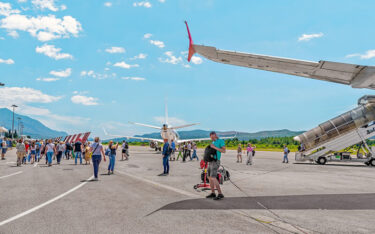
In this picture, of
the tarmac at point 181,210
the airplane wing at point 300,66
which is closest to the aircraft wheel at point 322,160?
the tarmac at point 181,210

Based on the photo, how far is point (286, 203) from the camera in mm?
7270

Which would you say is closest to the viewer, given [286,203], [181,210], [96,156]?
[181,210]

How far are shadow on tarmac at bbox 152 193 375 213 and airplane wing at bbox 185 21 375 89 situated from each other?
3.23m

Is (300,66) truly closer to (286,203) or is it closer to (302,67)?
(302,67)

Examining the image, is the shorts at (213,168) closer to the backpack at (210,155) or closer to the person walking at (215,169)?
the person walking at (215,169)

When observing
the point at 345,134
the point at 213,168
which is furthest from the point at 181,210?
the point at 345,134

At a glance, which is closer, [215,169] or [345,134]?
[215,169]

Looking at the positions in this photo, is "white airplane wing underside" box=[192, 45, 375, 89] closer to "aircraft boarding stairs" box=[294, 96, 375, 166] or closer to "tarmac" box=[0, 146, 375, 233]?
"tarmac" box=[0, 146, 375, 233]

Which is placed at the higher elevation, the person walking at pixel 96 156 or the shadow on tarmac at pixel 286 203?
the person walking at pixel 96 156

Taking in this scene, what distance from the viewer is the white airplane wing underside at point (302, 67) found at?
6094 mm

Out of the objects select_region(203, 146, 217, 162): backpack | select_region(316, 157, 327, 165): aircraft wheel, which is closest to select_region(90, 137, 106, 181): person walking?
select_region(203, 146, 217, 162): backpack

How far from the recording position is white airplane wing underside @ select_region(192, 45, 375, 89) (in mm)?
6094

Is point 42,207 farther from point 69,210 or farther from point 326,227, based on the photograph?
point 326,227

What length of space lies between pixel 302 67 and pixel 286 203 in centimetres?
371
